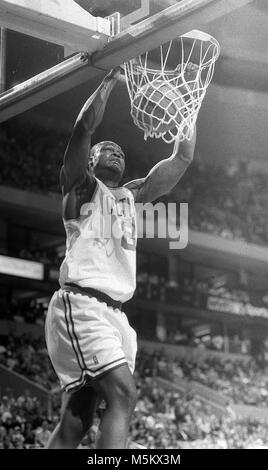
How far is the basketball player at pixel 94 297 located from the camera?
3080 millimetres

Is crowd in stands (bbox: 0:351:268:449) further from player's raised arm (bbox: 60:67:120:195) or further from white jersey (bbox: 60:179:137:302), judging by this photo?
player's raised arm (bbox: 60:67:120:195)

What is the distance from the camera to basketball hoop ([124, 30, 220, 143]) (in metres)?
3.62

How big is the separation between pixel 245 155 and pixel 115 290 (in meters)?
12.2

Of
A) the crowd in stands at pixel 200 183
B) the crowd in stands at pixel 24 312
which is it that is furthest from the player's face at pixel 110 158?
the crowd in stands at pixel 24 312

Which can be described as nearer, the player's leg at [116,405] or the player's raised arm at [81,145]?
the player's leg at [116,405]

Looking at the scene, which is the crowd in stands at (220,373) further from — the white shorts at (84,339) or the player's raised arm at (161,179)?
the white shorts at (84,339)

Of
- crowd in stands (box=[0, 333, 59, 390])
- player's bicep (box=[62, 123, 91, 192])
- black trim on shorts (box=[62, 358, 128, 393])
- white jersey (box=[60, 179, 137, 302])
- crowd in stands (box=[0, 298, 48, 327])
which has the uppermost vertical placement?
crowd in stands (box=[0, 298, 48, 327])

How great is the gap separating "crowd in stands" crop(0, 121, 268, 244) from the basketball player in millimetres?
9398

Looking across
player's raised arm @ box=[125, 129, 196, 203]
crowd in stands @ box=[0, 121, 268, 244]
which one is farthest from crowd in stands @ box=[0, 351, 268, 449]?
player's raised arm @ box=[125, 129, 196, 203]

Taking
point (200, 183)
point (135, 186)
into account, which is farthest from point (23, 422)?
point (135, 186)

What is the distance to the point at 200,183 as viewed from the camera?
14617mm

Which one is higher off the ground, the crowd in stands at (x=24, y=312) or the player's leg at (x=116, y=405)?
the crowd in stands at (x=24, y=312)

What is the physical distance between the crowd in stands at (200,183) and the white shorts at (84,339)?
9697 mm

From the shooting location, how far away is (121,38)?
343 cm
